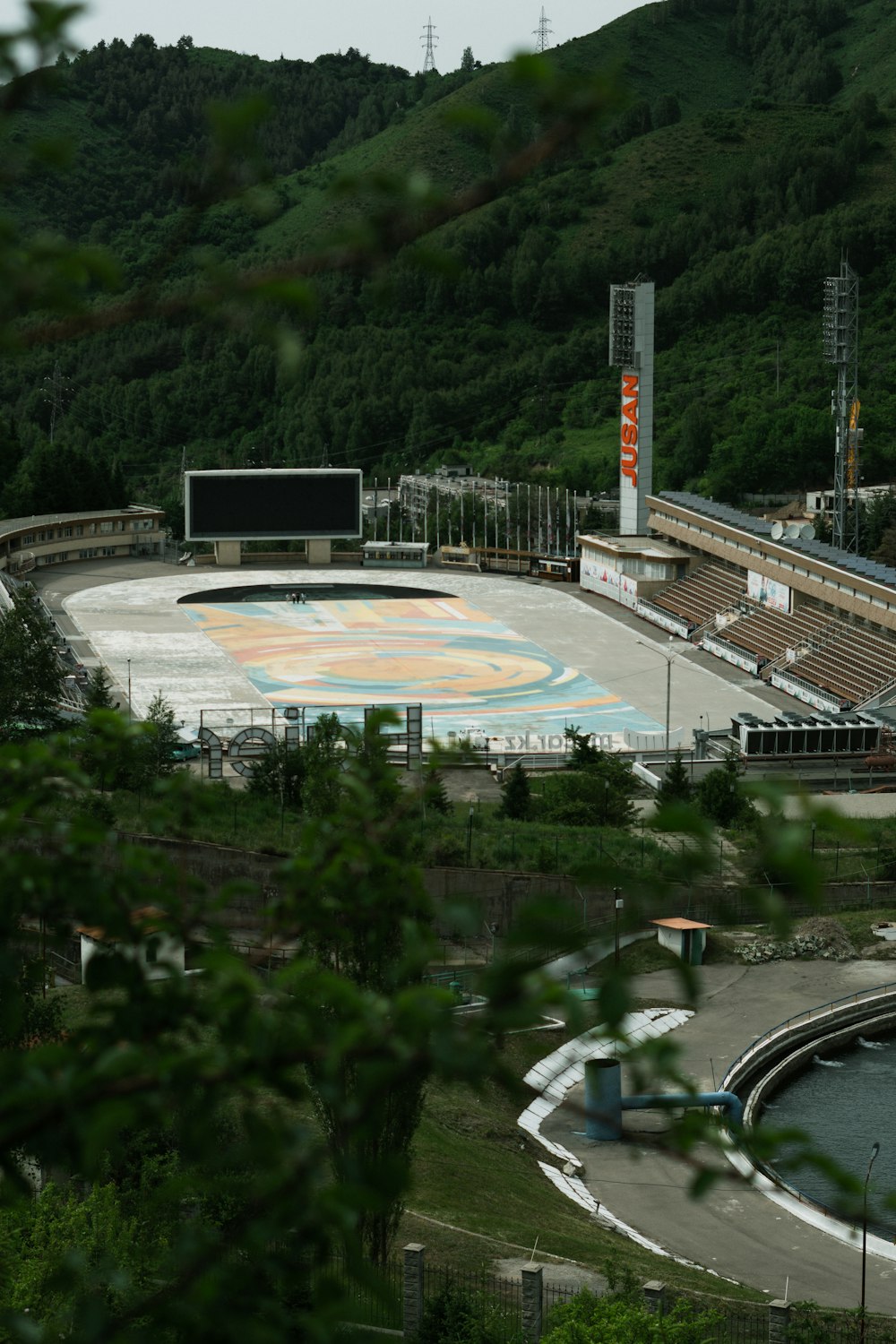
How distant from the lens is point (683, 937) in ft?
118

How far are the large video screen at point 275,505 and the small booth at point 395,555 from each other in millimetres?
2009

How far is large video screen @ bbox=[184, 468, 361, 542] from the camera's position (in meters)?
79.8

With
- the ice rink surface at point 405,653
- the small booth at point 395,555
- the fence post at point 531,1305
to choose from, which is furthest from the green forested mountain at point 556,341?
the fence post at point 531,1305

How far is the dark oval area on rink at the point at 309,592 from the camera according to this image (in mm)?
73250

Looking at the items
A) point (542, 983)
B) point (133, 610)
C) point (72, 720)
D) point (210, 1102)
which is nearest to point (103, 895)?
point (210, 1102)

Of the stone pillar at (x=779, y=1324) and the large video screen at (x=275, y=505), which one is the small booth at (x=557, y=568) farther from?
the stone pillar at (x=779, y=1324)

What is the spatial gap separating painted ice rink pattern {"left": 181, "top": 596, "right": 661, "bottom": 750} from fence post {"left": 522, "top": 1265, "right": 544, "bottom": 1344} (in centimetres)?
2884

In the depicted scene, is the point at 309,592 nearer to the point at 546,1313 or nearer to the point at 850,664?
the point at 850,664

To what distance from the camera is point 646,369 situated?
74.4 metres

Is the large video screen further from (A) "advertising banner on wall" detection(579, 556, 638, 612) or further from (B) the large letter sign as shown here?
(B) the large letter sign

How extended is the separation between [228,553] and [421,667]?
24452 millimetres

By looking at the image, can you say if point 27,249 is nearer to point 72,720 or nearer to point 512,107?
point 72,720

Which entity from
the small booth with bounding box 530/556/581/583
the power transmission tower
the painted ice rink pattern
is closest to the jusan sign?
the small booth with bounding box 530/556/581/583

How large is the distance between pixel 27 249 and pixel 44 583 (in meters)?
71.5
